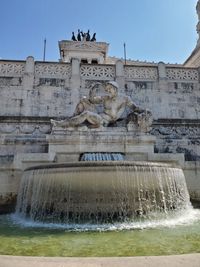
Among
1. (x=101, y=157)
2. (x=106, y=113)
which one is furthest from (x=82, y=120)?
(x=101, y=157)

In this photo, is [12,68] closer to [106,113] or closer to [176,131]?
[106,113]

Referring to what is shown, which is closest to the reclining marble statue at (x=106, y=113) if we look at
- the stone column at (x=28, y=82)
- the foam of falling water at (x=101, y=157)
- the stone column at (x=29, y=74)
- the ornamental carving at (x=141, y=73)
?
the foam of falling water at (x=101, y=157)

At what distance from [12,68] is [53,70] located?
7.93 ft

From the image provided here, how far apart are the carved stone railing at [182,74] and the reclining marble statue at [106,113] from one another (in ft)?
16.5

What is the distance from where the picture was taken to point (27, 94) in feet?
48.1

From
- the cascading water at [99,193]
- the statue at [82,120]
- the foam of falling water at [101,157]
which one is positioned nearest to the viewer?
the cascading water at [99,193]

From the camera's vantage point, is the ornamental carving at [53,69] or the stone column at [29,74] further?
the ornamental carving at [53,69]

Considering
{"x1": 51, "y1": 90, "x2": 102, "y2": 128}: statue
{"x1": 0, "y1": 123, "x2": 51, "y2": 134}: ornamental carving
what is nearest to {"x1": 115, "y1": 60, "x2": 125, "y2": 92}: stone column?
{"x1": 51, "y1": 90, "x2": 102, "y2": 128}: statue

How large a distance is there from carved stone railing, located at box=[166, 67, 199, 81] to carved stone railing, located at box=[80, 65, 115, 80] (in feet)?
11.6

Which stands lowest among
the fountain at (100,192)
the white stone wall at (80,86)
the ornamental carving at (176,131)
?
the fountain at (100,192)

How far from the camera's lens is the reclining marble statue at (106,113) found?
11.8 metres

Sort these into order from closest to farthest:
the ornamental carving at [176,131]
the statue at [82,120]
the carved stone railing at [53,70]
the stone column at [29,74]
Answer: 1. the statue at [82,120]
2. the ornamental carving at [176,131]
3. the stone column at [29,74]
4. the carved stone railing at [53,70]

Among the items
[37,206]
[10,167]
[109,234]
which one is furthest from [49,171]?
[10,167]

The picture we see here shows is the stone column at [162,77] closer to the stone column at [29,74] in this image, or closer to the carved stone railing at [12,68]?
the stone column at [29,74]
